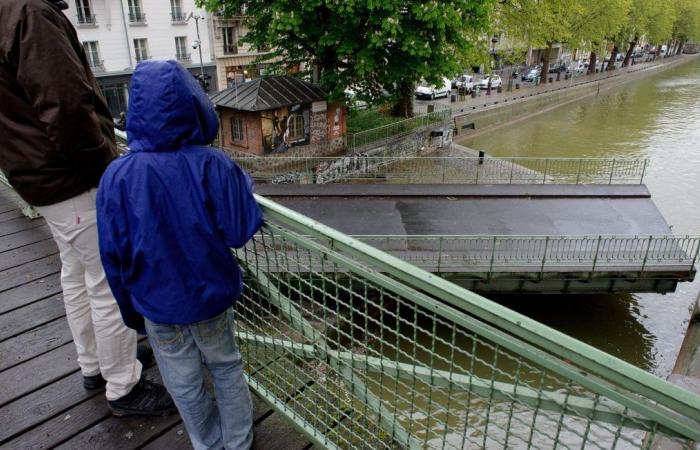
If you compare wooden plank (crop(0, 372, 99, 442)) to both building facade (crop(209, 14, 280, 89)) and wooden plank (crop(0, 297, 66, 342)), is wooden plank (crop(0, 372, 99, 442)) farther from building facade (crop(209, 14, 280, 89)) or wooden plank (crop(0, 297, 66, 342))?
building facade (crop(209, 14, 280, 89))

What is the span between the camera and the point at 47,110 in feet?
7.68

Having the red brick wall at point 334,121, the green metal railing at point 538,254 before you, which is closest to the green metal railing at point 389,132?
the red brick wall at point 334,121

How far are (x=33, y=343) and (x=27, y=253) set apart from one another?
5.29ft

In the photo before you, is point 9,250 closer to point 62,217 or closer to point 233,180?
point 62,217

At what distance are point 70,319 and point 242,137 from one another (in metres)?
15.1

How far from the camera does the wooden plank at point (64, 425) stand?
281 cm

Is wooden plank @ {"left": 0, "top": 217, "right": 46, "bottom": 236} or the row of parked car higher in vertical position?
wooden plank @ {"left": 0, "top": 217, "right": 46, "bottom": 236}

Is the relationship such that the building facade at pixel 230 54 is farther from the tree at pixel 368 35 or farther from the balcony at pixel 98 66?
the tree at pixel 368 35

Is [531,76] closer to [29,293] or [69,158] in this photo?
[29,293]

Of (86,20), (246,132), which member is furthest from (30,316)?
(86,20)

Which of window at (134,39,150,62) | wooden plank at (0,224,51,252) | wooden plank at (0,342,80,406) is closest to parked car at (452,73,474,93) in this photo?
window at (134,39,150,62)

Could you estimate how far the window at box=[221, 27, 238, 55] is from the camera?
111ft

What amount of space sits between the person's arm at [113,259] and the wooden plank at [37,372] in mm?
1324

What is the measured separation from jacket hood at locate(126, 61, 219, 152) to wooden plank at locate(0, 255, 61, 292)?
310 centimetres
